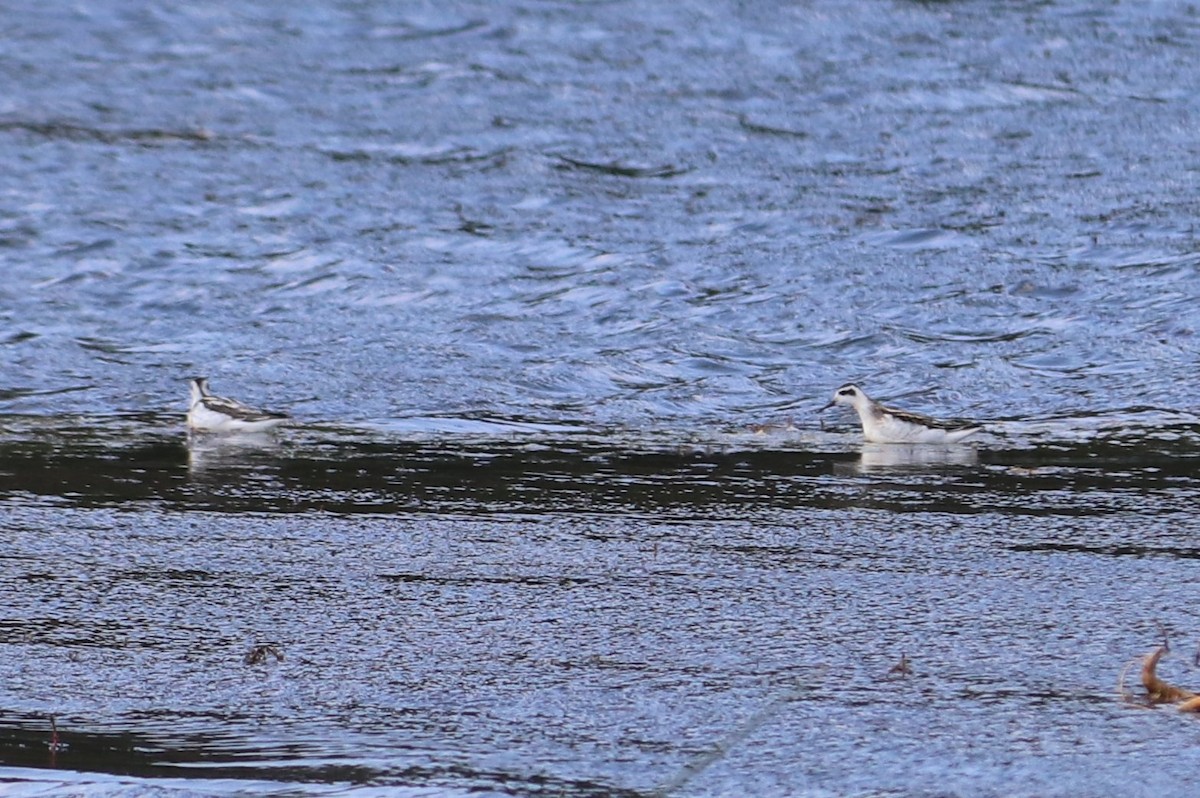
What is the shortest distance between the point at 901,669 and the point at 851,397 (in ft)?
14.0

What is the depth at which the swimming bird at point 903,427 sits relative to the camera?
8891 mm

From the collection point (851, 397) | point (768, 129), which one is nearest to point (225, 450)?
point (851, 397)

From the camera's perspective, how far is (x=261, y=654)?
544 cm

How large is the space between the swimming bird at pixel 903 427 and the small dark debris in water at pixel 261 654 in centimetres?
408

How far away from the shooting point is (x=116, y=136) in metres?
16.6

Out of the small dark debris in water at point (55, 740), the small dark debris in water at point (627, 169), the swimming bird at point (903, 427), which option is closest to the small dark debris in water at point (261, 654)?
the small dark debris in water at point (55, 740)

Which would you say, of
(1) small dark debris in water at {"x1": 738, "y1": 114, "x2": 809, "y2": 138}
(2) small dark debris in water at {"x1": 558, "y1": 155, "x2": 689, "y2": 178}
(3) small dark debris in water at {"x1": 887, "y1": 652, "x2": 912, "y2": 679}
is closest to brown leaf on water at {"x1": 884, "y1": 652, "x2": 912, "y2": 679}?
(3) small dark debris in water at {"x1": 887, "y1": 652, "x2": 912, "y2": 679}

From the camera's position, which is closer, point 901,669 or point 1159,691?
point 1159,691

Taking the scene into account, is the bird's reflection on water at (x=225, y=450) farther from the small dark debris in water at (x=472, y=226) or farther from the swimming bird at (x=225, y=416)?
the small dark debris in water at (x=472, y=226)

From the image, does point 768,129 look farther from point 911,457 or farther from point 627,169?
point 911,457

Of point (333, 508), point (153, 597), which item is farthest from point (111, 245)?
point (153, 597)

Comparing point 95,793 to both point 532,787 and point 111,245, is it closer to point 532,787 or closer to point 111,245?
point 532,787

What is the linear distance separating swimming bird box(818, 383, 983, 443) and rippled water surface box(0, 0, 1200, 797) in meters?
0.12

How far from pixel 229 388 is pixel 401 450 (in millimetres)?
1878
